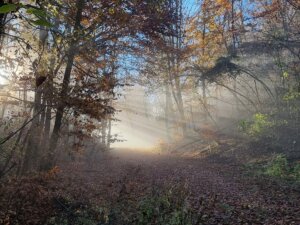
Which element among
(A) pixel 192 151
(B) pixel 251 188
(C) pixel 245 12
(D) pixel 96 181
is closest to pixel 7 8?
(B) pixel 251 188

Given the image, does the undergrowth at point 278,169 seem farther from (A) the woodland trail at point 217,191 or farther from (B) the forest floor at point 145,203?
(B) the forest floor at point 145,203

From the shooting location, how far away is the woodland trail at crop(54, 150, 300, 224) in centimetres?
789

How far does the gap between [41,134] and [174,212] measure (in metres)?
6.81

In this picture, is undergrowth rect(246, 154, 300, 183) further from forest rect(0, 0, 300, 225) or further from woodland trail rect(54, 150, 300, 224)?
woodland trail rect(54, 150, 300, 224)

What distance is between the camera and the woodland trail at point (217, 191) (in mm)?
7891

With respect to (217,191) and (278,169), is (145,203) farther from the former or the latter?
(278,169)

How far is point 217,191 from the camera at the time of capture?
34.9 feet

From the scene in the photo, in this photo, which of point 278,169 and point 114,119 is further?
point 114,119

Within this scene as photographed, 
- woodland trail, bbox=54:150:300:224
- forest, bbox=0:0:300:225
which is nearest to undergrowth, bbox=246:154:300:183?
forest, bbox=0:0:300:225

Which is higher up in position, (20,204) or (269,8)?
(269,8)

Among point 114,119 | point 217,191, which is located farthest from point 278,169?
point 114,119

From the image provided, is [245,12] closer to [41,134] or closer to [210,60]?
[210,60]

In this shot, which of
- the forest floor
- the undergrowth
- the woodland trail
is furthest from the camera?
the undergrowth

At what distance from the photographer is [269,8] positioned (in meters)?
23.5
